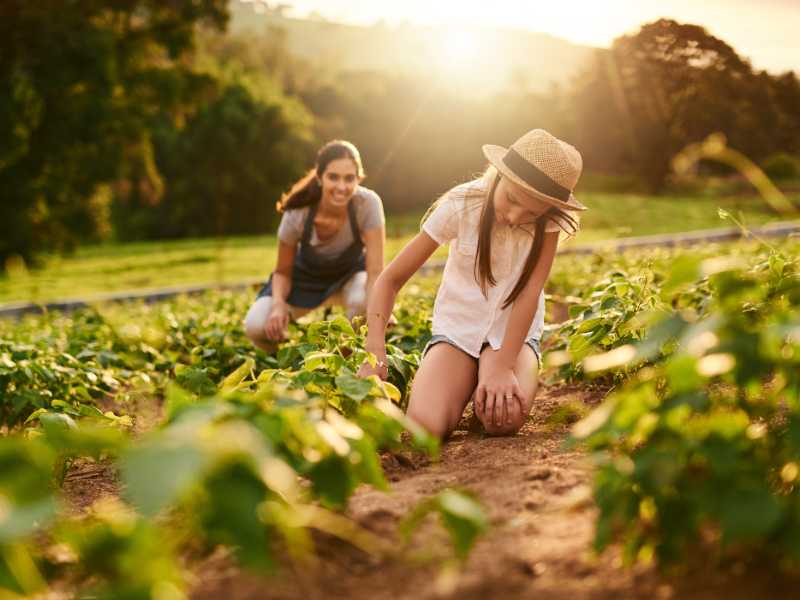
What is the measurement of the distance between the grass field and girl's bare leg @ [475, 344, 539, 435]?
406 inches

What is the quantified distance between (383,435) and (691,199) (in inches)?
1038

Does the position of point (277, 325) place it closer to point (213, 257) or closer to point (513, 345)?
point (513, 345)

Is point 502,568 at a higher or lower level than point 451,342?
higher

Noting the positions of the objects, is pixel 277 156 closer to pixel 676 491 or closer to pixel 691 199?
pixel 691 199

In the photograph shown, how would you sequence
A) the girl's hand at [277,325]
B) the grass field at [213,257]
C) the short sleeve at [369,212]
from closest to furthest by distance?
the girl's hand at [277,325], the short sleeve at [369,212], the grass field at [213,257]

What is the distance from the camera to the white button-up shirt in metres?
3.70

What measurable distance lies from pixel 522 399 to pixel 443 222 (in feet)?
2.72

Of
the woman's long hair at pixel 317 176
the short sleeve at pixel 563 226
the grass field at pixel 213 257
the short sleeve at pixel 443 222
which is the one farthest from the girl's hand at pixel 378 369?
the grass field at pixel 213 257

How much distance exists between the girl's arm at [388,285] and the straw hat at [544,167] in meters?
0.51

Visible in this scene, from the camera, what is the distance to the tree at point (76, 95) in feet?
62.0

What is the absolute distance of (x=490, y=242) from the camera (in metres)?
3.70

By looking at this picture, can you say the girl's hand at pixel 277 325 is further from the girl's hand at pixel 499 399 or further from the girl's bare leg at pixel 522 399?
the girl's hand at pixel 499 399

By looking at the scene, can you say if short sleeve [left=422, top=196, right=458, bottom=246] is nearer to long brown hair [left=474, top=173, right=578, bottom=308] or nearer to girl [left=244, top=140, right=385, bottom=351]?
long brown hair [left=474, top=173, right=578, bottom=308]

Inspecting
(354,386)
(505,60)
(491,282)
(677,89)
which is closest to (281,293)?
(491,282)
